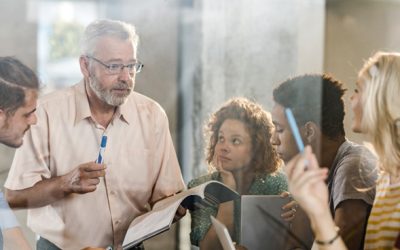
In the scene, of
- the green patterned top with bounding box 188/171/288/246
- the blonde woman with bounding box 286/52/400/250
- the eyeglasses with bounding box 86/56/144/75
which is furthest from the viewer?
the green patterned top with bounding box 188/171/288/246

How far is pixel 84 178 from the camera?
8.46ft

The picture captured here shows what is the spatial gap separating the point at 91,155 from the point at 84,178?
9cm

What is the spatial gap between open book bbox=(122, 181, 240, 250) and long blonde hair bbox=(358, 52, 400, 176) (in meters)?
0.62

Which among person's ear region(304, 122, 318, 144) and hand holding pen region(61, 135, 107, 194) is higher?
person's ear region(304, 122, 318, 144)

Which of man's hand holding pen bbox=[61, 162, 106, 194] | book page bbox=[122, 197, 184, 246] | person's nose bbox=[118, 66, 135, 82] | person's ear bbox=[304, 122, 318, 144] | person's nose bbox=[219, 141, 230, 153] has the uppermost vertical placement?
person's nose bbox=[118, 66, 135, 82]

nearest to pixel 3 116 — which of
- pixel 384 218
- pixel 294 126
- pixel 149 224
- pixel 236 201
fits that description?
pixel 149 224

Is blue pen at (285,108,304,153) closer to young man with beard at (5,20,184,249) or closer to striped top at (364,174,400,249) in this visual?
striped top at (364,174,400,249)

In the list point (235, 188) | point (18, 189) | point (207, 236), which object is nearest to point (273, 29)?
point (235, 188)

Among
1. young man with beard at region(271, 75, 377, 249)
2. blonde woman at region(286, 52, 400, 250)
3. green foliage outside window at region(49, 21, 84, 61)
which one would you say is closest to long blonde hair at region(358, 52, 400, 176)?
blonde woman at region(286, 52, 400, 250)

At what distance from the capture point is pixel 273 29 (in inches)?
115

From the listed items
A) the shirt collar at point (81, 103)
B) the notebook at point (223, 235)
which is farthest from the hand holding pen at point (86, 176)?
the notebook at point (223, 235)

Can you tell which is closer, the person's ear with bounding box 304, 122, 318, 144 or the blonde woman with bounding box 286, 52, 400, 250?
the blonde woman with bounding box 286, 52, 400, 250

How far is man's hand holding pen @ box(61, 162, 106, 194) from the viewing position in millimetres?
2557

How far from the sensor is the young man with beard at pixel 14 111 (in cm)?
248
